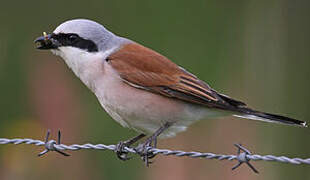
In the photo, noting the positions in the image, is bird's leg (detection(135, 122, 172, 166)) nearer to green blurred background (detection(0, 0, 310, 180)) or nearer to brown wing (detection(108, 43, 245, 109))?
brown wing (detection(108, 43, 245, 109))

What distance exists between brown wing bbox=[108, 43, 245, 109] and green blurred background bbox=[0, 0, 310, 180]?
0.86 m

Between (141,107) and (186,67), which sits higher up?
(186,67)

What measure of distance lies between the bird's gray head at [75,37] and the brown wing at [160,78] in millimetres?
159

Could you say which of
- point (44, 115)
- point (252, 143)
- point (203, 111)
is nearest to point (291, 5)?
point (252, 143)

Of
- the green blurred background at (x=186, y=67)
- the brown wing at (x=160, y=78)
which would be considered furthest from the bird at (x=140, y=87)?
the green blurred background at (x=186, y=67)

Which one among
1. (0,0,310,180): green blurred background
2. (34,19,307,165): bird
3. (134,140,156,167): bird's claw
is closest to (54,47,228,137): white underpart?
(34,19,307,165): bird

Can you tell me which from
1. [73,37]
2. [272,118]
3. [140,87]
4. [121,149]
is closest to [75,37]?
[73,37]

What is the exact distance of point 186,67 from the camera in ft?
17.5

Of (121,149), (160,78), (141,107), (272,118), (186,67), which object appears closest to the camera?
(272,118)

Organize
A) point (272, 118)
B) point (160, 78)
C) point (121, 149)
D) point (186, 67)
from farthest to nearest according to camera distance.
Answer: point (186, 67) < point (121, 149) < point (160, 78) < point (272, 118)

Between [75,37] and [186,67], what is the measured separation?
1935mm

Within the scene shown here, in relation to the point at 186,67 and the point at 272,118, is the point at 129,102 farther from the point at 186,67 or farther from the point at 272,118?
the point at 186,67

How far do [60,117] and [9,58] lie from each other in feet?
3.35

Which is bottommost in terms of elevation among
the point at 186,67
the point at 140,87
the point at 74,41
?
the point at 140,87
